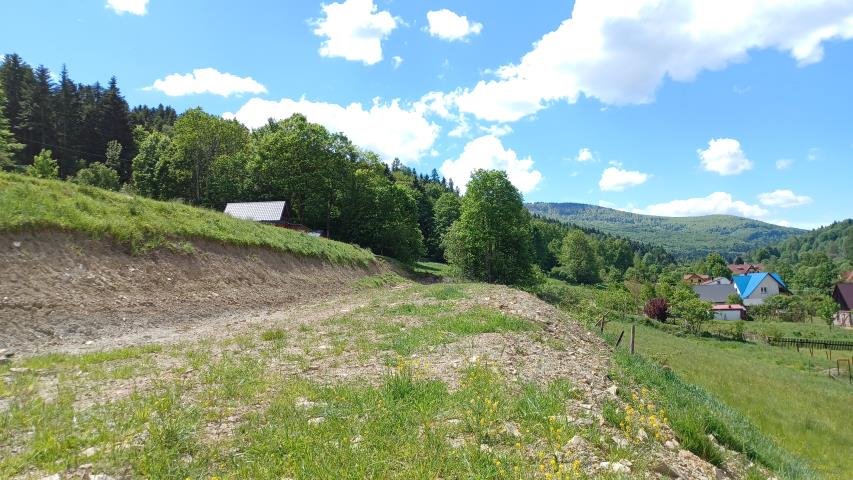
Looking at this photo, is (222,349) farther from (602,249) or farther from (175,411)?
(602,249)

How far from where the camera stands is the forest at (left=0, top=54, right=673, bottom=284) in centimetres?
5044

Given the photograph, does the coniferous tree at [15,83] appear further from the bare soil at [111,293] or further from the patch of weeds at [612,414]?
the patch of weeds at [612,414]

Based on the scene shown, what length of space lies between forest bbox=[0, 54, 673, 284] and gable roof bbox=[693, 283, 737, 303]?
79.5 m

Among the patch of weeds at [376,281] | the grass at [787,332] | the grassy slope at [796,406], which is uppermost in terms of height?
the patch of weeds at [376,281]

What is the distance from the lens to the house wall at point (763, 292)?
12212cm

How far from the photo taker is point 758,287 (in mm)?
123750

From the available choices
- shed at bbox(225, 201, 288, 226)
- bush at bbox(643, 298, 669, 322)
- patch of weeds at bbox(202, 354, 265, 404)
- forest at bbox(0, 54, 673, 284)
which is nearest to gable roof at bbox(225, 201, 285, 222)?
shed at bbox(225, 201, 288, 226)

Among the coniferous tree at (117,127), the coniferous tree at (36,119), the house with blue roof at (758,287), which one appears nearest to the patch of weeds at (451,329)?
the coniferous tree at (117,127)

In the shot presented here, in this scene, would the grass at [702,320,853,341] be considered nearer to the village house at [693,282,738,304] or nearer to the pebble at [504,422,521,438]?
the village house at [693,282,738,304]

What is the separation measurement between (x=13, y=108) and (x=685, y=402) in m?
98.8

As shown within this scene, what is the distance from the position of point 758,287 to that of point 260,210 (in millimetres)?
135215

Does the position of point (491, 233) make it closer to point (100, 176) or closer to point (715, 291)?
point (100, 176)

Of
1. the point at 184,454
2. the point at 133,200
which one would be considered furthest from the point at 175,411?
the point at 133,200

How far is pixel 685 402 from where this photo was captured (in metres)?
8.40
